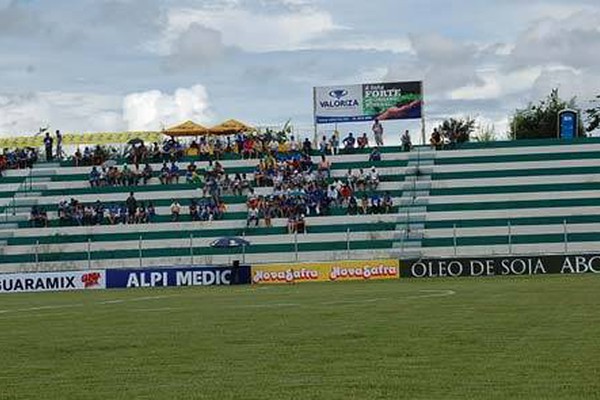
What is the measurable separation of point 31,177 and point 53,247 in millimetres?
10884

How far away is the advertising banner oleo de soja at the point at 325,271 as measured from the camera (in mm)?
58250

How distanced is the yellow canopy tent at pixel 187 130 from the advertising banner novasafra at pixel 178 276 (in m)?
24.3

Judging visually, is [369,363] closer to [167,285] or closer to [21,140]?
[167,285]

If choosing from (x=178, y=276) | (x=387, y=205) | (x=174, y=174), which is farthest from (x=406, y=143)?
(x=178, y=276)

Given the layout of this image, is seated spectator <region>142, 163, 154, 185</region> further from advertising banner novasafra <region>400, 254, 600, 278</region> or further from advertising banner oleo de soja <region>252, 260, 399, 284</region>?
advertising banner novasafra <region>400, 254, 600, 278</region>

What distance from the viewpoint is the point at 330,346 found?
775 inches

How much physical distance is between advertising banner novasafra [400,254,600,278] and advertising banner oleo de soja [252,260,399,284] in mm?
897

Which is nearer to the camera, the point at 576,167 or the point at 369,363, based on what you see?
the point at 369,363

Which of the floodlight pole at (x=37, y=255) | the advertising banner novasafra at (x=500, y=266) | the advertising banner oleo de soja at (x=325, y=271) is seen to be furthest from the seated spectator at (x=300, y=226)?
the floodlight pole at (x=37, y=255)

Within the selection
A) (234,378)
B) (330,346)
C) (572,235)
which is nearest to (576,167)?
(572,235)

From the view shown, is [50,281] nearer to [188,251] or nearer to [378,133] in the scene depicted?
[188,251]

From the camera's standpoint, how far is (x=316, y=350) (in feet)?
62.6

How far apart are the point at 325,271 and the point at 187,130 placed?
2677 cm

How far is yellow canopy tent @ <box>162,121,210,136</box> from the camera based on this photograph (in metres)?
82.5
